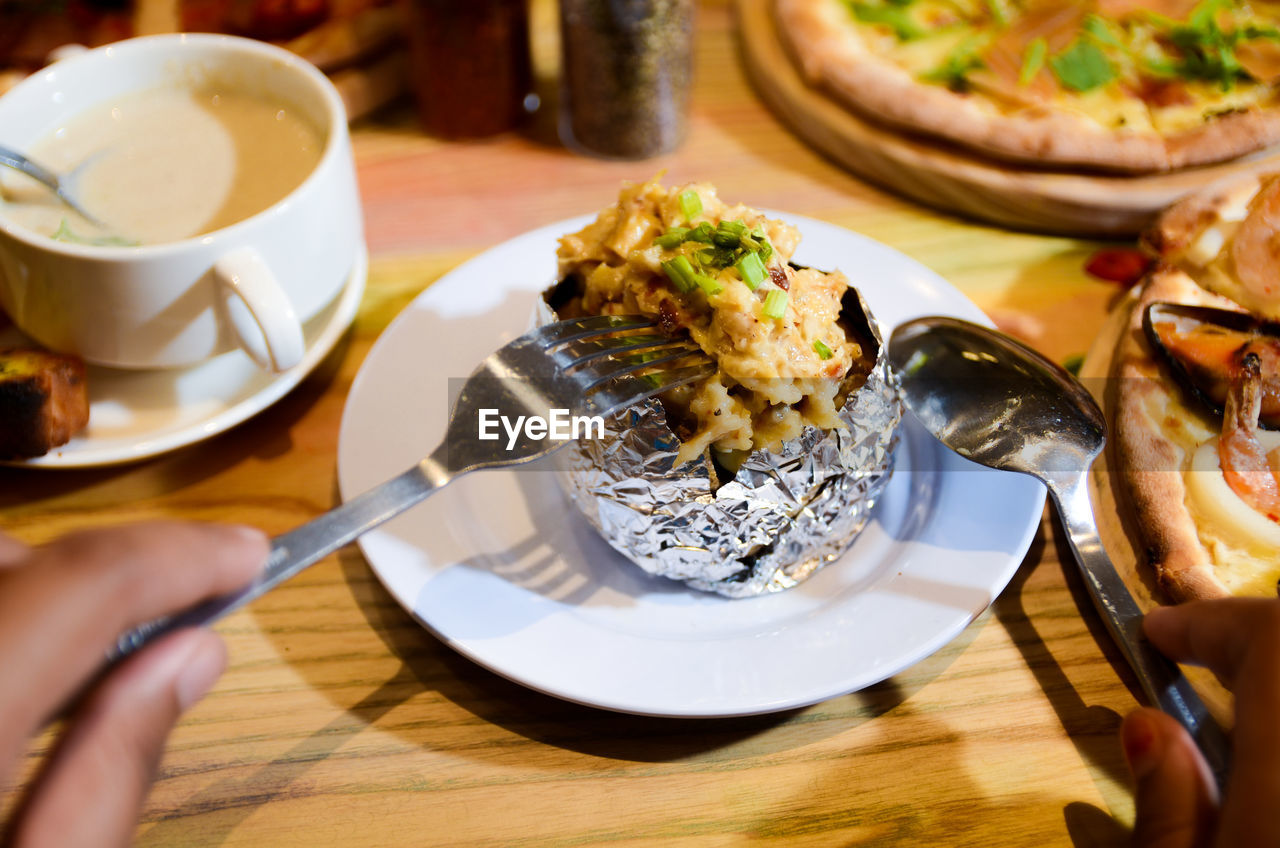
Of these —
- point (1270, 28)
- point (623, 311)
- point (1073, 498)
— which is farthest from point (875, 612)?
point (1270, 28)

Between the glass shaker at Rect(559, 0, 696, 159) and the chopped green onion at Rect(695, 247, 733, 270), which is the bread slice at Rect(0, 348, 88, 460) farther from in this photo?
the glass shaker at Rect(559, 0, 696, 159)

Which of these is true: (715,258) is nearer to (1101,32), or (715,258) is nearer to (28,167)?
(28,167)

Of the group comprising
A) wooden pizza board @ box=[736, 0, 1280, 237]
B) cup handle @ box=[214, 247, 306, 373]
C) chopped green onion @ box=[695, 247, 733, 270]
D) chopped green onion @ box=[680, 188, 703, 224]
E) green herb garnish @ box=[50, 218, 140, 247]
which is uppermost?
chopped green onion @ box=[680, 188, 703, 224]

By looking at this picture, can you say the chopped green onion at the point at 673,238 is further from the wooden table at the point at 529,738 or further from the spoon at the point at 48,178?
the spoon at the point at 48,178

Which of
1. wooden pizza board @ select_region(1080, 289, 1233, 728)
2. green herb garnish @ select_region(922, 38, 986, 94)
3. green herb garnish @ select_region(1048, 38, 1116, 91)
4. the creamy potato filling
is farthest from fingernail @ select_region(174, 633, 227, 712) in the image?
green herb garnish @ select_region(1048, 38, 1116, 91)

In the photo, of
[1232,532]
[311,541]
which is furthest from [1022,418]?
[311,541]
